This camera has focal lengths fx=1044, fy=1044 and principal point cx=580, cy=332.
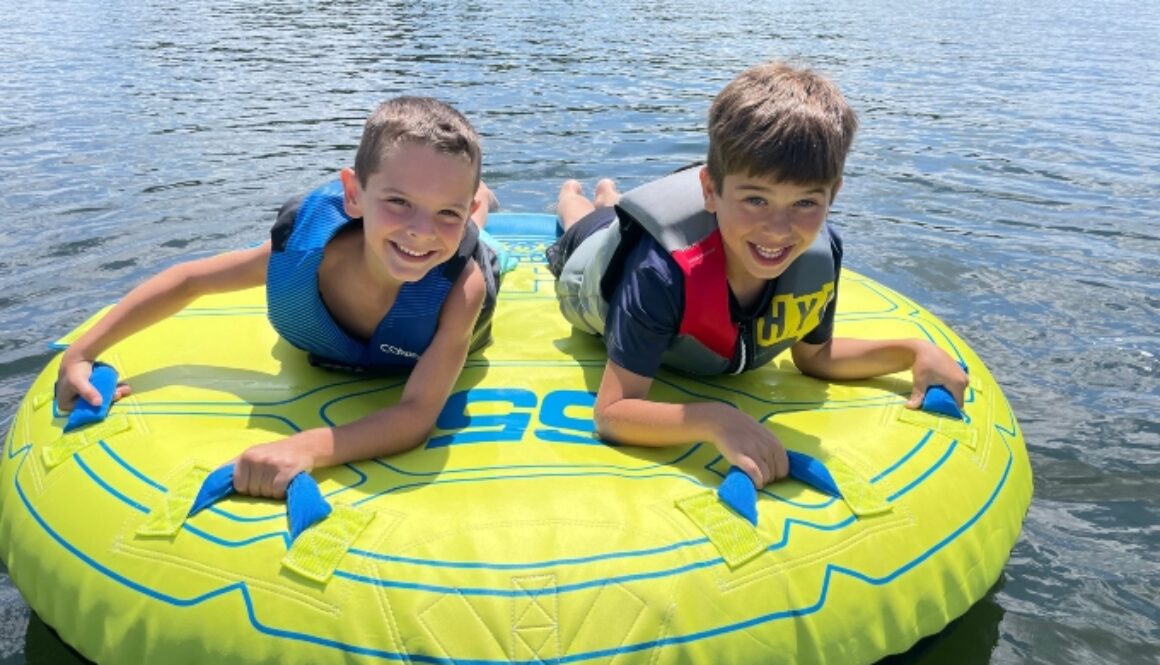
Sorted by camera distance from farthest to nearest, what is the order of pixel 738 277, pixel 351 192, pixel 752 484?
pixel 738 277 → pixel 351 192 → pixel 752 484

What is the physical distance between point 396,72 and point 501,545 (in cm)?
1084

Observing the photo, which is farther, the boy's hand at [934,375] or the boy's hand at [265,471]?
the boy's hand at [934,375]

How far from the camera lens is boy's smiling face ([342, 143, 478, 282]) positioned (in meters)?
2.58

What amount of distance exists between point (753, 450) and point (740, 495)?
159 mm

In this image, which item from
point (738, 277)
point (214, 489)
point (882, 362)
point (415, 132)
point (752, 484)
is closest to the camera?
point (214, 489)

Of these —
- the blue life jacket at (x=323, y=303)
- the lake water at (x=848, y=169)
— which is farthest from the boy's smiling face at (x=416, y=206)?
the lake water at (x=848, y=169)

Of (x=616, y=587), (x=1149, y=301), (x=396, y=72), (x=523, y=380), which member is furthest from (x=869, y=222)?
(x=396, y=72)

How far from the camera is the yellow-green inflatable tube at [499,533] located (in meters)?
2.15

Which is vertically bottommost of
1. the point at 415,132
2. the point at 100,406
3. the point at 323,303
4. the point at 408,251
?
the point at 100,406

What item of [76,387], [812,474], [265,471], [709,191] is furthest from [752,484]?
[76,387]

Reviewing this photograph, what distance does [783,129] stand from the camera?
8.36 ft

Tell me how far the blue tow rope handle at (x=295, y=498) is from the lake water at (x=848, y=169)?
99 cm

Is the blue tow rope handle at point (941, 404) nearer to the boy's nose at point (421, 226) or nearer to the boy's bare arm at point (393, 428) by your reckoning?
the boy's bare arm at point (393, 428)

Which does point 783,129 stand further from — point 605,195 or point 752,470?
point 605,195
